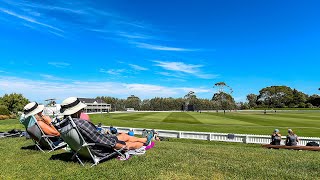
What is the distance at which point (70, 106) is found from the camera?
6.89 metres

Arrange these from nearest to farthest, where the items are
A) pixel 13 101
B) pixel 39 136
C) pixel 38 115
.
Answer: pixel 39 136, pixel 38 115, pixel 13 101

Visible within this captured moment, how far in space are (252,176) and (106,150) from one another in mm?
3589

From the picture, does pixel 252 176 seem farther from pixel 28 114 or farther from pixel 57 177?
pixel 28 114

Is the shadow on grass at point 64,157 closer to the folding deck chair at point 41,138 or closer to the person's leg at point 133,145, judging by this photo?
the folding deck chair at point 41,138

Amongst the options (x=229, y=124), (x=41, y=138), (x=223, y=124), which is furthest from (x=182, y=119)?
(x=41, y=138)

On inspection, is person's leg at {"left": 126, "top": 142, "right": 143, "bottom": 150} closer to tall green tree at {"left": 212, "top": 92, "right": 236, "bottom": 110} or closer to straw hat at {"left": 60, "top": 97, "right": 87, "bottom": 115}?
straw hat at {"left": 60, "top": 97, "right": 87, "bottom": 115}

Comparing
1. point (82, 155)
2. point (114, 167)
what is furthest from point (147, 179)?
point (82, 155)

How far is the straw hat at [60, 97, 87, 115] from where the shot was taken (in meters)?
6.81

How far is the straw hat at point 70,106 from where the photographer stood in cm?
681

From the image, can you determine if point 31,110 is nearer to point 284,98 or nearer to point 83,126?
point 83,126

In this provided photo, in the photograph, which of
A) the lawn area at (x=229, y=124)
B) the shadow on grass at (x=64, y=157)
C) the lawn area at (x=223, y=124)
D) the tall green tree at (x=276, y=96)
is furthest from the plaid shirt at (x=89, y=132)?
the tall green tree at (x=276, y=96)

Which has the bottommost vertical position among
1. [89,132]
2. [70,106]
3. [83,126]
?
[89,132]

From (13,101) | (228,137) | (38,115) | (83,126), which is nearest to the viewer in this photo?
(83,126)

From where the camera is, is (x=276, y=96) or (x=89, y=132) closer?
(x=89, y=132)
